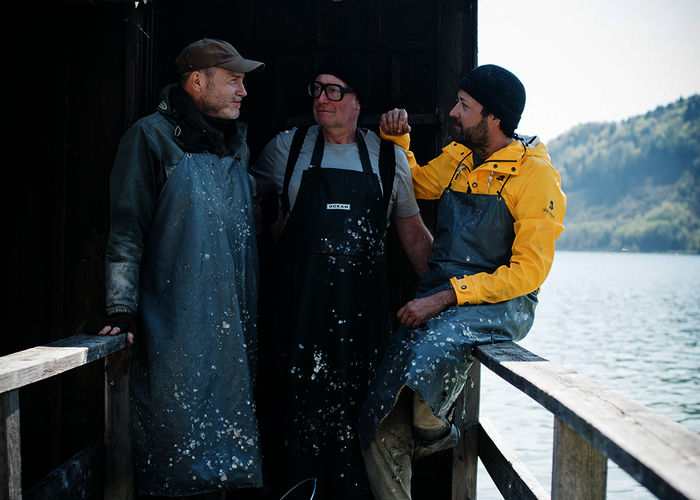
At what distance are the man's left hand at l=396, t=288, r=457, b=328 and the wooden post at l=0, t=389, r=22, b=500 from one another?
139 cm

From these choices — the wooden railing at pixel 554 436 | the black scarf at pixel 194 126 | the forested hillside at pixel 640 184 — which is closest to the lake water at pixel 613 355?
the wooden railing at pixel 554 436

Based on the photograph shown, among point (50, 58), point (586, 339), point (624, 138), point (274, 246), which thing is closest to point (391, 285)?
point (274, 246)

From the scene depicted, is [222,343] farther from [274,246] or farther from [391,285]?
[391,285]

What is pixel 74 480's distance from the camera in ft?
7.47

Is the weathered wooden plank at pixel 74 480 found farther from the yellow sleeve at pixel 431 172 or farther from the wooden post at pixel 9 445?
the yellow sleeve at pixel 431 172

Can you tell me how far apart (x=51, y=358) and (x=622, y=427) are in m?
1.52

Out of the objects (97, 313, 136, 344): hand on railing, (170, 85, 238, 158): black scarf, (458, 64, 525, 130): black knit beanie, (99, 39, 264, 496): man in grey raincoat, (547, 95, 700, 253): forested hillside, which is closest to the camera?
(97, 313, 136, 344): hand on railing

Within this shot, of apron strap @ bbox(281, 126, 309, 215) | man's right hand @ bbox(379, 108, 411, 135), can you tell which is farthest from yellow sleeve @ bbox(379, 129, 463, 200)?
apron strap @ bbox(281, 126, 309, 215)

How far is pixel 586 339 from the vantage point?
29672 millimetres

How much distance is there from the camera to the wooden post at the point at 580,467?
63.5 inches

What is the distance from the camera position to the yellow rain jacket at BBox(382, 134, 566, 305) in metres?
2.38

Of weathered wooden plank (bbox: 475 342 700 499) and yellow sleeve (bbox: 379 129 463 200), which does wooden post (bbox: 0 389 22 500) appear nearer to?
weathered wooden plank (bbox: 475 342 700 499)

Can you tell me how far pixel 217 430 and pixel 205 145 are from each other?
113 cm

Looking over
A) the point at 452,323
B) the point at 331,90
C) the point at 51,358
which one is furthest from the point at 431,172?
the point at 51,358
